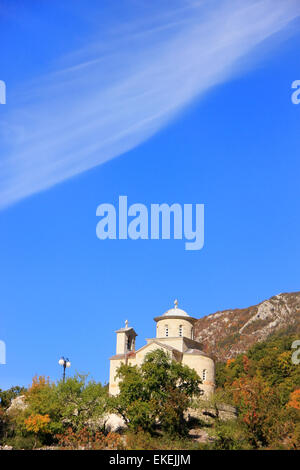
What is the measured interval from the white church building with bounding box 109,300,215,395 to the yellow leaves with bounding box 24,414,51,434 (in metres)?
10.00

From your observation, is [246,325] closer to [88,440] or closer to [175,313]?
[175,313]

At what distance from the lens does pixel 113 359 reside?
5341cm

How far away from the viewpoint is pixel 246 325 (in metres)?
153

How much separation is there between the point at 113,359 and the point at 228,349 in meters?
95.9

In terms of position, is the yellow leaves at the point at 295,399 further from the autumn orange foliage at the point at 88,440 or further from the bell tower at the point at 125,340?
the autumn orange foliage at the point at 88,440

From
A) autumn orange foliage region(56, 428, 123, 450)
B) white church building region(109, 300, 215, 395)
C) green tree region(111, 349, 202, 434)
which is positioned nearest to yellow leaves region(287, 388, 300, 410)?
white church building region(109, 300, 215, 395)

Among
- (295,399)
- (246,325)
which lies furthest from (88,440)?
(246,325)

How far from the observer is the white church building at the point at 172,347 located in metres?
49.6

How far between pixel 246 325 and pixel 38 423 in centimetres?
11849

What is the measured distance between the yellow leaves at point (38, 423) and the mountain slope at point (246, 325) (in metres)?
95.1

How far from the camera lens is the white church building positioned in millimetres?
49625
